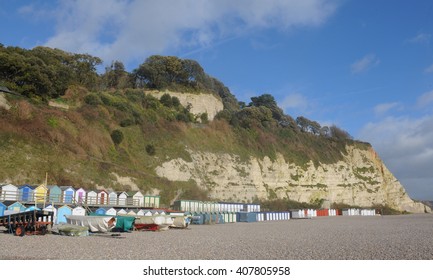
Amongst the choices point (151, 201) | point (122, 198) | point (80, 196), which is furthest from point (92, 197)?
point (151, 201)

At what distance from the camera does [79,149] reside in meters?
51.9

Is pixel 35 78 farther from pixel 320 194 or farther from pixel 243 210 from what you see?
pixel 320 194

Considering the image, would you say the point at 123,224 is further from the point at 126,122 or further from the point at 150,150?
the point at 126,122

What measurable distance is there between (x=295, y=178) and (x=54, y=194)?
56379mm

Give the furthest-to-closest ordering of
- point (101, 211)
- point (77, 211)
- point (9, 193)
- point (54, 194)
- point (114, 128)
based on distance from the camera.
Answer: point (114, 128) → point (54, 194) → point (101, 211) → point (9, 193) → point (77, 211)

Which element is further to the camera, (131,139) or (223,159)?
(223,159)

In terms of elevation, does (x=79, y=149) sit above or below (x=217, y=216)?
above

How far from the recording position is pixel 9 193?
119 feet

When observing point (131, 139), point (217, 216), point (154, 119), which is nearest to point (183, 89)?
point (154, 119)

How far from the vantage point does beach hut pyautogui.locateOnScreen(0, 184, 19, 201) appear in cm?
3556

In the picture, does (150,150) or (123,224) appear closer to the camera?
(123,224)

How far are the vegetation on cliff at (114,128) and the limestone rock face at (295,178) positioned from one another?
2197 millimetres

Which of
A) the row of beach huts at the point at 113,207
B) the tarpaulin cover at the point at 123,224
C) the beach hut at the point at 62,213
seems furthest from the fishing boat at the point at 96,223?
the beach hut at the point at 62,213

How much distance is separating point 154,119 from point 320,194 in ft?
139
